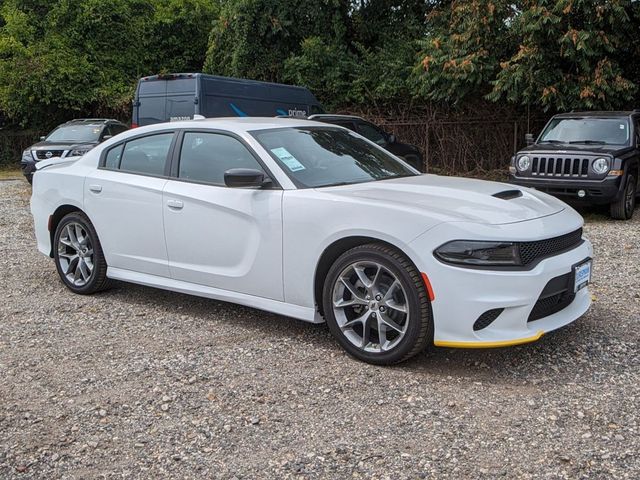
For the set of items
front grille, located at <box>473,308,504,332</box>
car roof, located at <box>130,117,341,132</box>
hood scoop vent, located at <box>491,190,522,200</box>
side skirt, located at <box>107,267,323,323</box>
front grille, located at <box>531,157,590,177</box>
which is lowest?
side skirt, located at <box>107,267,323,323</box>

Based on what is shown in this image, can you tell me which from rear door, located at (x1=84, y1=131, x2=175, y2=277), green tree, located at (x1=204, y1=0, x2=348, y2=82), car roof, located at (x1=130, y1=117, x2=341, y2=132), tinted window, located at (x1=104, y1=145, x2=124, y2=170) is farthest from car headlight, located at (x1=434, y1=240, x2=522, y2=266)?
green tree, located at (x1=204, y1=0, x2=348, y2=82)

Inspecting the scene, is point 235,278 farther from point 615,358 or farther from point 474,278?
point 615,358

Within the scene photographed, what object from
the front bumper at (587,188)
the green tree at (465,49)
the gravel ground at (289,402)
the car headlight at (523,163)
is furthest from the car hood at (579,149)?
the gravel ground at (289,402)

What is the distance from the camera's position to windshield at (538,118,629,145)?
416 inches

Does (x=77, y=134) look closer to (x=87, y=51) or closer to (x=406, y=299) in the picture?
(x=87, y=51)

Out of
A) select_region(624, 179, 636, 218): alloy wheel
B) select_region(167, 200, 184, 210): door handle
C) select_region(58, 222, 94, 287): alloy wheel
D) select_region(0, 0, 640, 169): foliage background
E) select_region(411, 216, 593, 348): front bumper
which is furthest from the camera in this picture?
select_region(0, 0, 640, 169): foliage background

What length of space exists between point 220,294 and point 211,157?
1.06 m

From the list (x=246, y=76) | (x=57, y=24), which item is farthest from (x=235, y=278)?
(x=57, y=24)

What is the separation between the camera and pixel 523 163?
410 inches

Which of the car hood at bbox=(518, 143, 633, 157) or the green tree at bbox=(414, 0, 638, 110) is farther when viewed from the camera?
the green tree at bbox=(414, 0, 638, 110)

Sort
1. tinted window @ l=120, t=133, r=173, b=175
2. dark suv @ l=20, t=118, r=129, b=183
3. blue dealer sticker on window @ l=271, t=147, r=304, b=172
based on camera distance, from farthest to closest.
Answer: dark suv @ l=20, t=118, r=129, b=183, tinted window @ l=120, t=133, r=173, b=175, blue dealer sticker on window @ l=271, t=147, r=304, b=172

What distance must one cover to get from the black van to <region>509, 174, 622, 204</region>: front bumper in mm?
5601

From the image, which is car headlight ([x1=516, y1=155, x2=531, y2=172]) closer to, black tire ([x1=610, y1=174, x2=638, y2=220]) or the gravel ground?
black tire ([x1=610, y1=174, x2=638, y2=220])

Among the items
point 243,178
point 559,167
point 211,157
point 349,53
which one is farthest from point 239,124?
point 349,53
